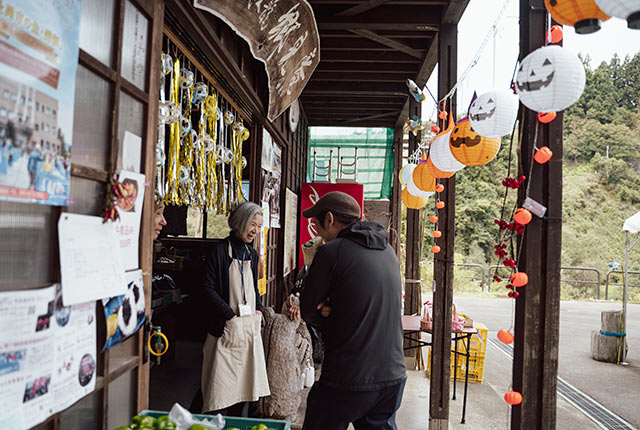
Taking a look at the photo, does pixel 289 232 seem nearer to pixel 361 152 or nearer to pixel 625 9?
pixel 361 152

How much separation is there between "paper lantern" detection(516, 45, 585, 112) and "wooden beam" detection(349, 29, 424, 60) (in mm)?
3017

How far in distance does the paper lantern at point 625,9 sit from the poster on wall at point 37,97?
1.61 metres

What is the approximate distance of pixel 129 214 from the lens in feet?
5.27

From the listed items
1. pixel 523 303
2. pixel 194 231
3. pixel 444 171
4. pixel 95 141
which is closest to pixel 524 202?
pixel 523 303

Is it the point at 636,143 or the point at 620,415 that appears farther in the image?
the point at 636,143

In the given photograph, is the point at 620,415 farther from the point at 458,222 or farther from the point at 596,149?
the point at 596,149

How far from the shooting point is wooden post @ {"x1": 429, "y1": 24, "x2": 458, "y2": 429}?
3.72m

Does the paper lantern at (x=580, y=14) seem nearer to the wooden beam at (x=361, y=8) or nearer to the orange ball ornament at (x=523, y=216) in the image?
the orange ball ornament at (x=523, y=216)

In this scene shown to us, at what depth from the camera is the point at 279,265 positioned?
19.6ft

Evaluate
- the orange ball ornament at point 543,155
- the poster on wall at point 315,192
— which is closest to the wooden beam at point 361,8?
the orange ball ornament at point 543,155

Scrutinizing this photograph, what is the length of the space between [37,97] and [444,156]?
2816 mm

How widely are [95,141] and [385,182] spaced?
789 cm

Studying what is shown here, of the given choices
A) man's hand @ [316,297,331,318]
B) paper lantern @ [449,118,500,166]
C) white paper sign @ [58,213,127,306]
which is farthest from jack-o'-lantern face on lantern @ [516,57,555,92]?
white paper sign @ [58,213,127,306]

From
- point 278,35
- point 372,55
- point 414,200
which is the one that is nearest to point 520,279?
point 278,35
